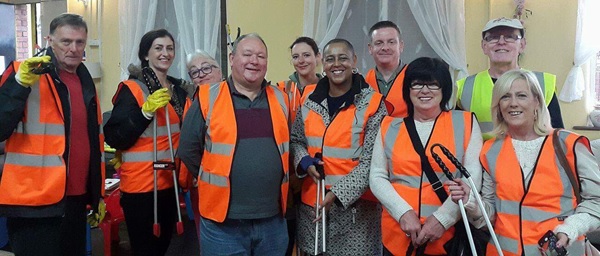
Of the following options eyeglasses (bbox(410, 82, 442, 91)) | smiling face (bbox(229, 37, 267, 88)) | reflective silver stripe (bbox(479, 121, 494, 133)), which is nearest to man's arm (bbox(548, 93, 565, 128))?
reflective silver stripe (bbox(479, 121, 494, 133))

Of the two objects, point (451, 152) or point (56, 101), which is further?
point (56, 101)

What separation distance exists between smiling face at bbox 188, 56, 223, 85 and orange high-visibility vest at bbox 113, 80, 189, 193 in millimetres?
433

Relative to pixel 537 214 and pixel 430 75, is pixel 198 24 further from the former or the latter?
pixel 537 214

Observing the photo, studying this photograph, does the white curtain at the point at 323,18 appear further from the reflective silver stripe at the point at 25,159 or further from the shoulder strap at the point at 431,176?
the reflective silver stripe at the point at 25,159

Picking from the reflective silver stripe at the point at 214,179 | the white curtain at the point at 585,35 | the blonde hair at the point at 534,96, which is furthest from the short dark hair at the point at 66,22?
Answer: the white curtain at the point at 585,35

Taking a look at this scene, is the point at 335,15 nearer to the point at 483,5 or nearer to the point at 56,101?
the point at 483,5

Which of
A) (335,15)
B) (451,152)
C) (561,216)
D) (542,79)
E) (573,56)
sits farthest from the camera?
(335,15)

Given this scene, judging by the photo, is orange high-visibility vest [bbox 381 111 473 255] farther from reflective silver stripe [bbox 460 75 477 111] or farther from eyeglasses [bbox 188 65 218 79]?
eyeglasses [bbox 188 65 218 79]

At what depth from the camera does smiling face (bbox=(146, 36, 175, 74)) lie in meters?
2.56

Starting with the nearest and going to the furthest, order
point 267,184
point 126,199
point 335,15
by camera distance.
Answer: point 267,184
point 126,199
point 335,15

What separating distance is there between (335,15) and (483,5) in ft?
4.31

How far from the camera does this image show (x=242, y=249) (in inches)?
80.2

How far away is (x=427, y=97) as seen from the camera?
1944 millimetres

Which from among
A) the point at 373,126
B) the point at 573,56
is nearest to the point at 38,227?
the point at 373,126
